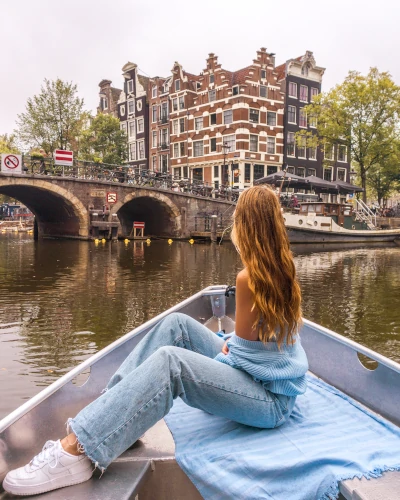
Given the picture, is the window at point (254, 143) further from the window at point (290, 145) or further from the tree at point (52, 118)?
the tree at point (52, 118)

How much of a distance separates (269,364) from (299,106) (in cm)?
3266

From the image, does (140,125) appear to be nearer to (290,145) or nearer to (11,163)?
(290,145)

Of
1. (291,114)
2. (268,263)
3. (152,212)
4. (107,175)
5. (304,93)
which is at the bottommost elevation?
(268,263)

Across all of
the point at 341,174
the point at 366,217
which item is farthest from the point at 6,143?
the point at 366,217

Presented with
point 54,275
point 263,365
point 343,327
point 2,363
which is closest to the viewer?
point 263,365

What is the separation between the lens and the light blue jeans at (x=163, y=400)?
1560 mm

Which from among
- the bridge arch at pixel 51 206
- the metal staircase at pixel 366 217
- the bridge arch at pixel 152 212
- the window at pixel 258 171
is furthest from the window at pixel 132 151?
the metal staircase at pixel 366 217

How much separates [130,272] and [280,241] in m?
8.91

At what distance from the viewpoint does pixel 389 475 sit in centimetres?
151

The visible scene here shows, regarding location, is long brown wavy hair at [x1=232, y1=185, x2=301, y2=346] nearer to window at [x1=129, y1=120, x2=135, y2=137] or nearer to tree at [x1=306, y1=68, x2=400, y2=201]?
tree at [x1=306, y1=68, x2=400, y2=201]

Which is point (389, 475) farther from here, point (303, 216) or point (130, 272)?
point (303, 216)

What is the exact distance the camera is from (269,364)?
1.75 meters

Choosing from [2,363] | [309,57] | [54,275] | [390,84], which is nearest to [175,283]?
[54,275]

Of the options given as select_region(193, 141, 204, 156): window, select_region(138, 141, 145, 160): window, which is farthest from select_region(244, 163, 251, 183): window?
select_region(138, 141, 145, 160): window
